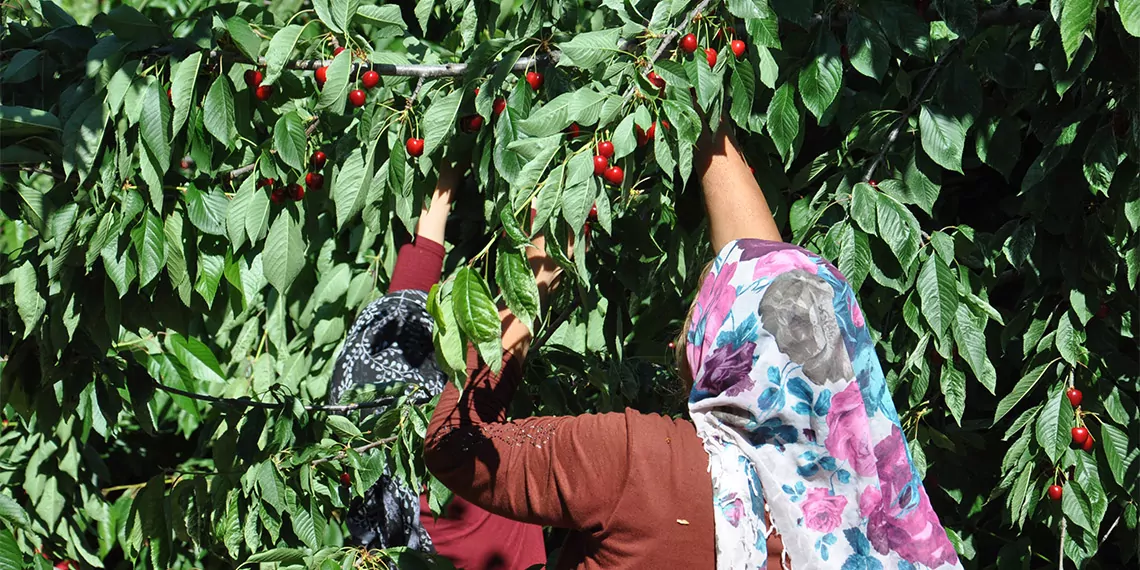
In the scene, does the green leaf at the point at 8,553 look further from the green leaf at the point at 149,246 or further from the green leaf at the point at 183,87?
the green leaf at the point at 183,87

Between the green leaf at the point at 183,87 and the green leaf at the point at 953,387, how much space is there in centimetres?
158

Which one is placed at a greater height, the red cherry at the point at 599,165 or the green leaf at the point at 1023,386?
the red cherry at the point at 599,165

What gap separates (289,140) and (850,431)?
1.18m

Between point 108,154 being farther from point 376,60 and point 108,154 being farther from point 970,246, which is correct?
point 970,246

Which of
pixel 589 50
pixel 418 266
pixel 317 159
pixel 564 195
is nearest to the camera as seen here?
pixel 564 195

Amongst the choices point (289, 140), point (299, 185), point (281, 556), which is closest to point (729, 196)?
point (289, 140)

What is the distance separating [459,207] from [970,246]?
1483mm

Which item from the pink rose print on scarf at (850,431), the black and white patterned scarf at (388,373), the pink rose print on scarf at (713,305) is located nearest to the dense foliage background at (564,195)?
the black and white patterned scarf at (388,373)

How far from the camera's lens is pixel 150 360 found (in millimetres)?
2516

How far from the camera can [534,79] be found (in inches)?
75.4

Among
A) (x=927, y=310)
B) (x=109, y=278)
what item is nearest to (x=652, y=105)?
(x=927, y=310)

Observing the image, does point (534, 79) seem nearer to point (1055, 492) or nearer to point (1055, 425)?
point (1055, 425)

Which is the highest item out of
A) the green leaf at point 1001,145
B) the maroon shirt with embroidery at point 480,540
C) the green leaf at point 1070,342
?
the green leaf at point 1001,145

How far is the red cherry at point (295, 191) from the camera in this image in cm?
202
